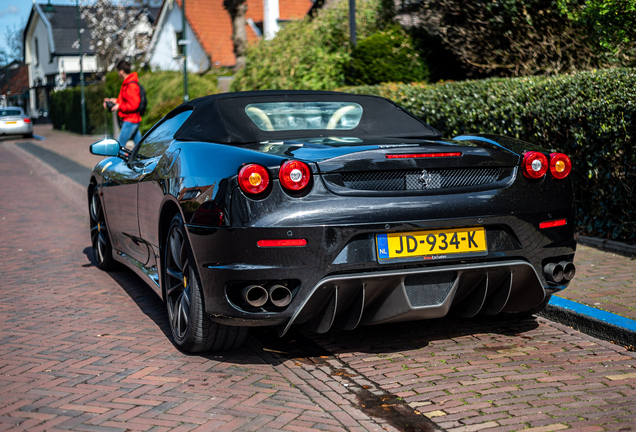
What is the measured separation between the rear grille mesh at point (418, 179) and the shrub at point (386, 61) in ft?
34.7

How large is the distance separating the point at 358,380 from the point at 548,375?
99 cm

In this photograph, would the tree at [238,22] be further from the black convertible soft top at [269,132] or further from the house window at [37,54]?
the house window at [37,54]

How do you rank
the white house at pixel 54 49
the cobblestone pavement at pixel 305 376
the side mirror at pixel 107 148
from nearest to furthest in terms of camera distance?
1. the cobblestone pavement at pixel 305 376
2. the side mirror at pixel 107 148
3. the white house at pixel 54 49

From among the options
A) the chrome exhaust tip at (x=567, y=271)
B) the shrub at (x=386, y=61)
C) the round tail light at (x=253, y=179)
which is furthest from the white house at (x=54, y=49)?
the chrome exhaust tip at (x=567, y=271)

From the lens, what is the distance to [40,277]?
254 inches

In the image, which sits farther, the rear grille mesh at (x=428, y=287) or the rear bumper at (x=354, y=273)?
the rear grille mesh at (x=428, y=287)

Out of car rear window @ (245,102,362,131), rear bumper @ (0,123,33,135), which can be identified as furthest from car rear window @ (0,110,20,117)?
car rear window @ (245,102,362,131)

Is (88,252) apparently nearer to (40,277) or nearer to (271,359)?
(40,277)

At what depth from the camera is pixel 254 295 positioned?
3.62 m

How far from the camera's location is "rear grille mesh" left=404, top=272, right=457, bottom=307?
12.3ft

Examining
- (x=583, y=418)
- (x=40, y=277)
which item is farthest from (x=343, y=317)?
(x=40, y=277)

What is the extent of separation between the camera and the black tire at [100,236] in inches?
253

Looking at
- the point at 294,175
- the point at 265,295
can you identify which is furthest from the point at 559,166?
the point at 265,295

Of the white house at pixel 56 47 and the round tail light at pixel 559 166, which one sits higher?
the white house at pixel 56 47
